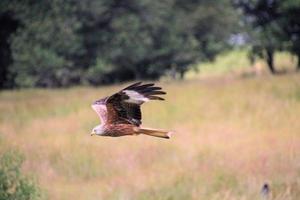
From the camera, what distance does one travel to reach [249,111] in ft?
50.8

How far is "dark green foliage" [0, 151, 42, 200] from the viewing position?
735cm

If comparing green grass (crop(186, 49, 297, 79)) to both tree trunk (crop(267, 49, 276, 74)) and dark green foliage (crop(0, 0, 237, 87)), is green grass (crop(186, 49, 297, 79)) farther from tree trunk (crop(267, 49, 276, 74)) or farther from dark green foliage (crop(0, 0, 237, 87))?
tree trunk (crop(267, 49, 276, 74))

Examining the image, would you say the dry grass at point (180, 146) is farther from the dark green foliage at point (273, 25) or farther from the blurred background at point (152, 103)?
the dark green foliage at point (273, 25)

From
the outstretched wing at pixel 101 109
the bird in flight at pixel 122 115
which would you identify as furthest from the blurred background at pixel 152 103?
the bird in flight at pixel 122 115

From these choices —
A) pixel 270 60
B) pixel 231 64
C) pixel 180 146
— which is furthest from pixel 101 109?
pixel 231 64

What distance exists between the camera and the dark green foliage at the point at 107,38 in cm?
2477

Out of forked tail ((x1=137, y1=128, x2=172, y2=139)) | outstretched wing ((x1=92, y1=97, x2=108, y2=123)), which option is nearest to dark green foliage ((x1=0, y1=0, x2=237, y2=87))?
outstretched wing ((x1=92, y1=97, x2=108, y2=123))

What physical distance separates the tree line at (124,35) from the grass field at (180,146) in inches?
237

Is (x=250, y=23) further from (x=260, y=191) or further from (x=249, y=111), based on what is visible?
(x=260, y=191)

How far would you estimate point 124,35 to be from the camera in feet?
88.3

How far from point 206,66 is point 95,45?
10413 millimetres

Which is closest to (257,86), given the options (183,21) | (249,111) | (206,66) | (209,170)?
(249,111)

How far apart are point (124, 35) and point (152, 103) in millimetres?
10267

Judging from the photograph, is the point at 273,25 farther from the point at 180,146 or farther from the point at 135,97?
the point at 135,97
